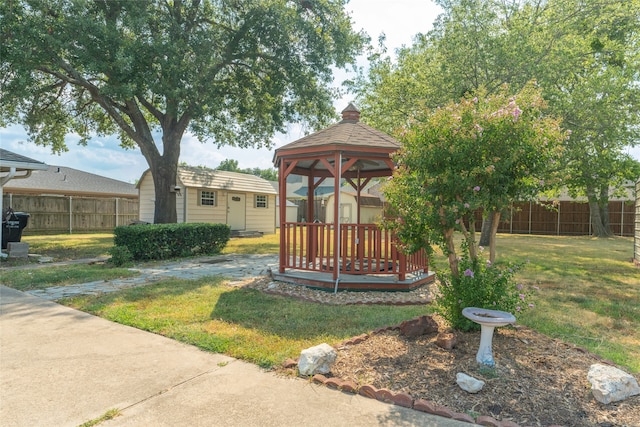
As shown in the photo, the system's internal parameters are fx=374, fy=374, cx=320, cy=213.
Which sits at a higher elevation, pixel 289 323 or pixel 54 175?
pixel 54 175

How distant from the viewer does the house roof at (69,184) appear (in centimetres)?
1905

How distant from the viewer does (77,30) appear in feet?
30.8

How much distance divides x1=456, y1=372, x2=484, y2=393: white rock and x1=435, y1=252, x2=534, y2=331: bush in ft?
3.11

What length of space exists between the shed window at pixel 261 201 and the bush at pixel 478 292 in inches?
635

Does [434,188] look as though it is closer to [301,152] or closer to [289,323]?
[289,323]

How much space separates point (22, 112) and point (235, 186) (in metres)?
8.23

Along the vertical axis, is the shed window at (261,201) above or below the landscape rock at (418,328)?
above

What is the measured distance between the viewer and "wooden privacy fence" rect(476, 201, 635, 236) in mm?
21531

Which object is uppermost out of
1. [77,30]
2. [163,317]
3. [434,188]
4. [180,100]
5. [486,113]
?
[77,30]

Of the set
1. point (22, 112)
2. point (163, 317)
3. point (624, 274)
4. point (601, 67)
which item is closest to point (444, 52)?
point (601, 67)

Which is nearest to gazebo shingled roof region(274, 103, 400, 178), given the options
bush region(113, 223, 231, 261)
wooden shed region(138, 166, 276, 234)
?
bush region(113, 223, 231, 261)

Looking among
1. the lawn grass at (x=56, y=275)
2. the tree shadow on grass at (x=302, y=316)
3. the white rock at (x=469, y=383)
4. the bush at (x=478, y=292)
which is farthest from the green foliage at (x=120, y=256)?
the white rock at (x=469, y=383)

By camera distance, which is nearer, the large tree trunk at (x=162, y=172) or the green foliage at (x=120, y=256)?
the green foliage at (x=120, y=256)

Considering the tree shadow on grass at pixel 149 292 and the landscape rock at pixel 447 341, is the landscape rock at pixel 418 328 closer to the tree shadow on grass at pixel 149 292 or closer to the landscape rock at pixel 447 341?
the landscape rock at pixel 447 341
